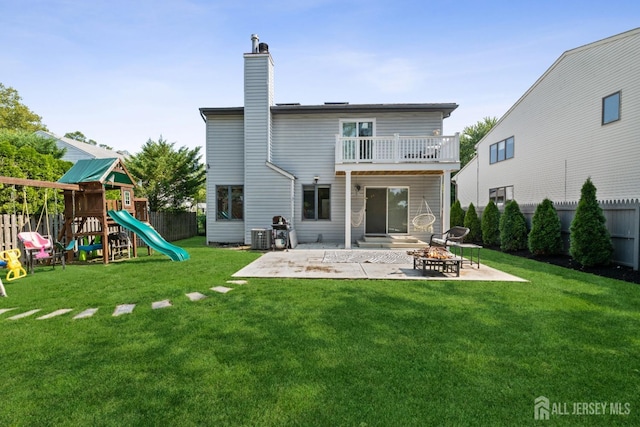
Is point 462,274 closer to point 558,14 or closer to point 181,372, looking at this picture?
point 181,372

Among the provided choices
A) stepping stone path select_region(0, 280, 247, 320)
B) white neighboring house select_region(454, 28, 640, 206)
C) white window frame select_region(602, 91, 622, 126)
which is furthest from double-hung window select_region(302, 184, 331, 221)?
white window frame select_region(602, 91, 622, 126)

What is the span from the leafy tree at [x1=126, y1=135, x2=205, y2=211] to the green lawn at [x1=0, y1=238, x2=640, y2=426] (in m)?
11.2

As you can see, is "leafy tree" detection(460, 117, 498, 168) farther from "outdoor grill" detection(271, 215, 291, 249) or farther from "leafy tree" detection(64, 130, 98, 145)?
"leafy tree" detection(64, 130, 98, 145)

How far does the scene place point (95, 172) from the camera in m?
8.42

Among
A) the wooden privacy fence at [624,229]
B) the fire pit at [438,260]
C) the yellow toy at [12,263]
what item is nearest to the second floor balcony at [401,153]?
the wooden privacy fence at [624,229]

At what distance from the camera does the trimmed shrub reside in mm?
10961

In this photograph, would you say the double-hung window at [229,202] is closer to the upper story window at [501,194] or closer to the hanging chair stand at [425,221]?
the hanging chair stand at [425,221]

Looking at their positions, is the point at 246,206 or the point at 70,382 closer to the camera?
the point at 70,382

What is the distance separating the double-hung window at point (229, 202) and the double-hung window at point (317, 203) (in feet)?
8.56

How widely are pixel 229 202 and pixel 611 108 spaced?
537 inches

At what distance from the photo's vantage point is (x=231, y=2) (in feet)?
28.5

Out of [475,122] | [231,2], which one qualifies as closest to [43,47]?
[231,2]

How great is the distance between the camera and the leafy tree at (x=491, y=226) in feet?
42.0

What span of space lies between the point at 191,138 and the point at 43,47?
27.0 ft
